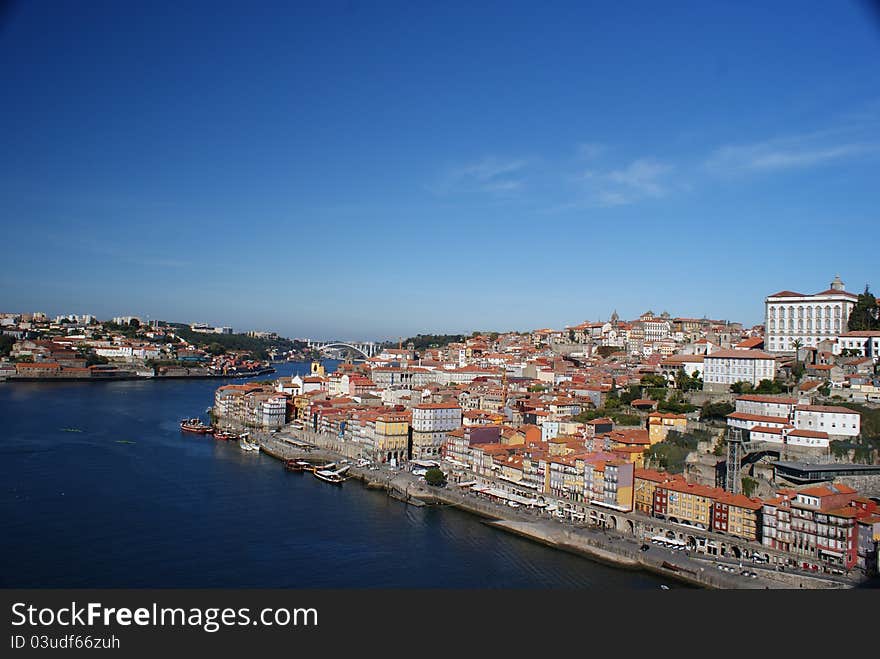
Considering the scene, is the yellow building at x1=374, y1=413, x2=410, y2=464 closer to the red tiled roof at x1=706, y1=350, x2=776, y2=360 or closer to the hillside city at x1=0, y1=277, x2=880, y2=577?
the hillside city at x1=0, y1=277, x2=880, y2=577

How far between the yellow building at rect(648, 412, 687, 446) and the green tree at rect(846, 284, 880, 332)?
4.36 metres

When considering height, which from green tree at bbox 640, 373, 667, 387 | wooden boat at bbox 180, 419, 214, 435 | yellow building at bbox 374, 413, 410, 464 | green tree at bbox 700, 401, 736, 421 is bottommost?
wooden boat at bbox 180, 419, 214, 435

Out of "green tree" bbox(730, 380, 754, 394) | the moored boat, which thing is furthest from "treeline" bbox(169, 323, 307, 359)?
"green tree" bbox(730, 380, 754, 394)

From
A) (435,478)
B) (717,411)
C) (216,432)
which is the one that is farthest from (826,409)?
(216,432)

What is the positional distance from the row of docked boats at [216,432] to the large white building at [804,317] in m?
8.89

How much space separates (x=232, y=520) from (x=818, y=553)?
5.43 metres

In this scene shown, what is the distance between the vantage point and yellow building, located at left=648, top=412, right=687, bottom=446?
906 cm

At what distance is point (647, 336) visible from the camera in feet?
60.8

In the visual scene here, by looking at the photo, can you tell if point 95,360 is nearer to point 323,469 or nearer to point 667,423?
point 323,469

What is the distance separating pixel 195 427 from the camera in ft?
47.5

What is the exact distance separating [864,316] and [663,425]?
478cm

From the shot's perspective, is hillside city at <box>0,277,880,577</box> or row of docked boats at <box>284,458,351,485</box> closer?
hillside city at <box>0,277,880,577</box>

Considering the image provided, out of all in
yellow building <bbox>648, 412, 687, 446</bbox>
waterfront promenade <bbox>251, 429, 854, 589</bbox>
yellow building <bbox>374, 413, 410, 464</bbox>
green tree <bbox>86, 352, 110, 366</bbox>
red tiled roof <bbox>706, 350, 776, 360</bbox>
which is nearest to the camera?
waterfront promenade <bbox>251, 429, 854, 589</bbox>

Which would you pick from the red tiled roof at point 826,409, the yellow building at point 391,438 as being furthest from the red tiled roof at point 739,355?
the yellow building at point 391,438
